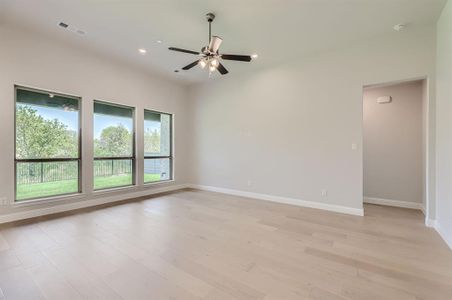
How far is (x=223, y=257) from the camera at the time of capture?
2.40m

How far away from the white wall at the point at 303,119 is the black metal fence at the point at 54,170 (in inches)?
103

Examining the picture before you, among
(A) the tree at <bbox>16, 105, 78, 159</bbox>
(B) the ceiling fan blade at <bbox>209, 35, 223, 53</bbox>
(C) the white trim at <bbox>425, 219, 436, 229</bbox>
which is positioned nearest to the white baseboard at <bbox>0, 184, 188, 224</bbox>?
(A) the tree at <bbox>16, 105, 78, 159</bbox>

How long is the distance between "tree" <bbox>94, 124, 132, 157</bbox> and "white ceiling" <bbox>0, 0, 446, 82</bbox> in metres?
1.83

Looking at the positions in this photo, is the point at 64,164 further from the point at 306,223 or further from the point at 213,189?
the point at 306,223

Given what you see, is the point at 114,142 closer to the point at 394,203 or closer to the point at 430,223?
the point at 430,223

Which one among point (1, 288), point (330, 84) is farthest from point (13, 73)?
point (330, 84)

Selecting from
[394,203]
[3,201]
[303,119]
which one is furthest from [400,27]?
[3,201]

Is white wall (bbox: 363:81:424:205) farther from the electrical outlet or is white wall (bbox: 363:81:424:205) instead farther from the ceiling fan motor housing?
the electrical outlet

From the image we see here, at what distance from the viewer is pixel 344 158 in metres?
4.10

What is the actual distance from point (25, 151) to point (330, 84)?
6.07 m

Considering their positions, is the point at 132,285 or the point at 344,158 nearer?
the point at 132,285

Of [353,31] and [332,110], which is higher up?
[353,31]

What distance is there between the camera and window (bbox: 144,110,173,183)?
18.9ft

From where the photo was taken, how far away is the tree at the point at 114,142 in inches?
190
